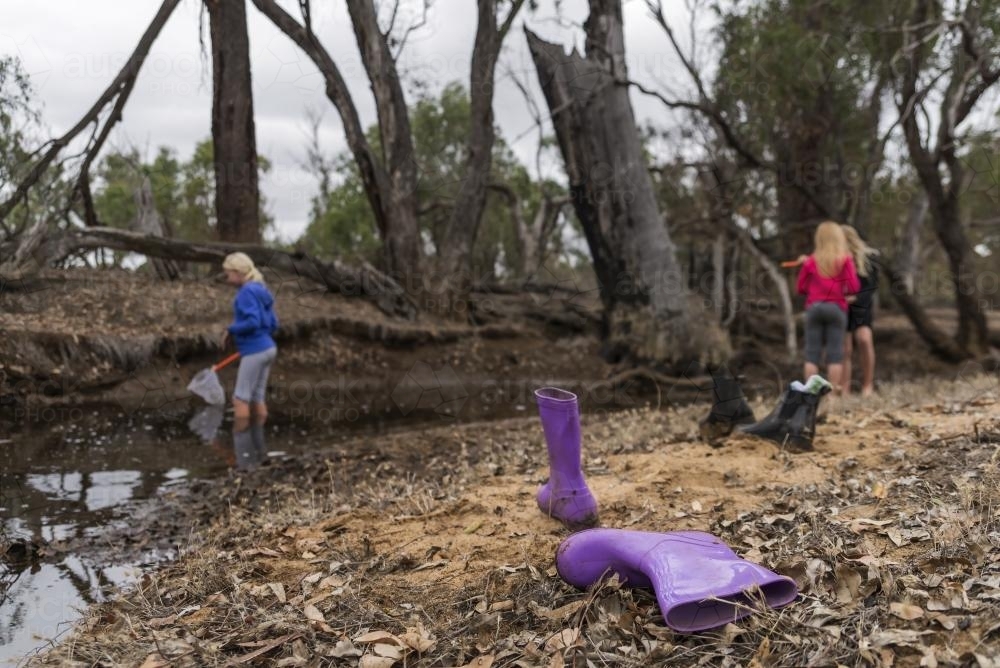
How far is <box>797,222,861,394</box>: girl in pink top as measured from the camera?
24.4 feet

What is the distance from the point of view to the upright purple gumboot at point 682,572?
2.65 metres

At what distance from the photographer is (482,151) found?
1341cm

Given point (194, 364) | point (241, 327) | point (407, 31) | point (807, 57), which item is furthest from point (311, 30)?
point (807, 57)

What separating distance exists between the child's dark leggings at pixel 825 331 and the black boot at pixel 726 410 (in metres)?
2.40

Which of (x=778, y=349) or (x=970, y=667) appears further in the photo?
(x=778, y=349)

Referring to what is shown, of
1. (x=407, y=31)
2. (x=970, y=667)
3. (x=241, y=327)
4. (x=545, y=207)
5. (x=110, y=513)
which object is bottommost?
(x=110, y=513)

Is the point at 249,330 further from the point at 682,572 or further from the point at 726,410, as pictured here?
the point at 682,572

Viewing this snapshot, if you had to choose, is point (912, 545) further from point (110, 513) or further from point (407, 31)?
point (407, 31)

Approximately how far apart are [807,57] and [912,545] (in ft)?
41.9

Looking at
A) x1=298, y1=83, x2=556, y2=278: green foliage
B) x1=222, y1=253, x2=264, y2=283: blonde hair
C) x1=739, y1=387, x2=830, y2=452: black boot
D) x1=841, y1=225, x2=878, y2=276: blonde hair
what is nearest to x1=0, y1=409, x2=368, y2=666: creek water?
x1=222, y1=253, x2=264, y2=283: blonde hair

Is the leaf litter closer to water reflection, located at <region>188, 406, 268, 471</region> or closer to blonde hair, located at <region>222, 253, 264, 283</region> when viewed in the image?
water reflection, located at <region>188, 406, 268, 471</region>

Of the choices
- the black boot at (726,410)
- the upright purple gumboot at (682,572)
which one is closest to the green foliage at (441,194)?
the black boot at (726,410)

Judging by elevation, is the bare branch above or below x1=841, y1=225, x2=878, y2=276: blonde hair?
above

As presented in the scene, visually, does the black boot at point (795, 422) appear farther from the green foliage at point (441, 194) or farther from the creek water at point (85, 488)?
the green foliage at point (441, 194)
